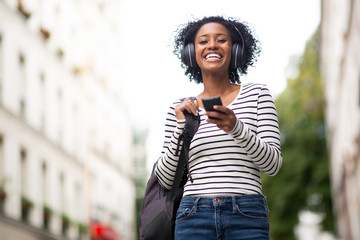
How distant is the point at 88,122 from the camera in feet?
122

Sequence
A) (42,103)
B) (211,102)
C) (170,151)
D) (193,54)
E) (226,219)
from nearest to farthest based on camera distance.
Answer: (211,102), (226,219), (170,151), (193,54), (42,103)

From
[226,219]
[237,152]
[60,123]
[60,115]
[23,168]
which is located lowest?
[226,219]

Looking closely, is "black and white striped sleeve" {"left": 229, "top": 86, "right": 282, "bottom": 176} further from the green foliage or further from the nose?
the green foliage

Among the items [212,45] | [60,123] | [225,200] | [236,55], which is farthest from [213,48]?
[60,123]

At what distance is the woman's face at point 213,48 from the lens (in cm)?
373

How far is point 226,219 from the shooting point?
3.39 m

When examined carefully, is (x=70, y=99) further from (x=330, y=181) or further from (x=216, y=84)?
(x=216, y=84)

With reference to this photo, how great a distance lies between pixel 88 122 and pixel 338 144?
12.8 metres

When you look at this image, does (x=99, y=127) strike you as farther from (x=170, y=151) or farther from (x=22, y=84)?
(x=170, y=151)

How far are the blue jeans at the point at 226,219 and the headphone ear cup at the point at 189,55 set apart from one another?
2.66ft

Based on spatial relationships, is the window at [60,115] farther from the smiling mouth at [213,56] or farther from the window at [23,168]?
the smiling mouth at [213,56]

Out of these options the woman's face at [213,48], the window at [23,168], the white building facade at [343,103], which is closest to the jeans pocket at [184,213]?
the woman's face at [213,48]

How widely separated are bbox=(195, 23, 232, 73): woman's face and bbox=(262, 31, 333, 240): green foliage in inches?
1252

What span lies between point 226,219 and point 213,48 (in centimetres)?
90
